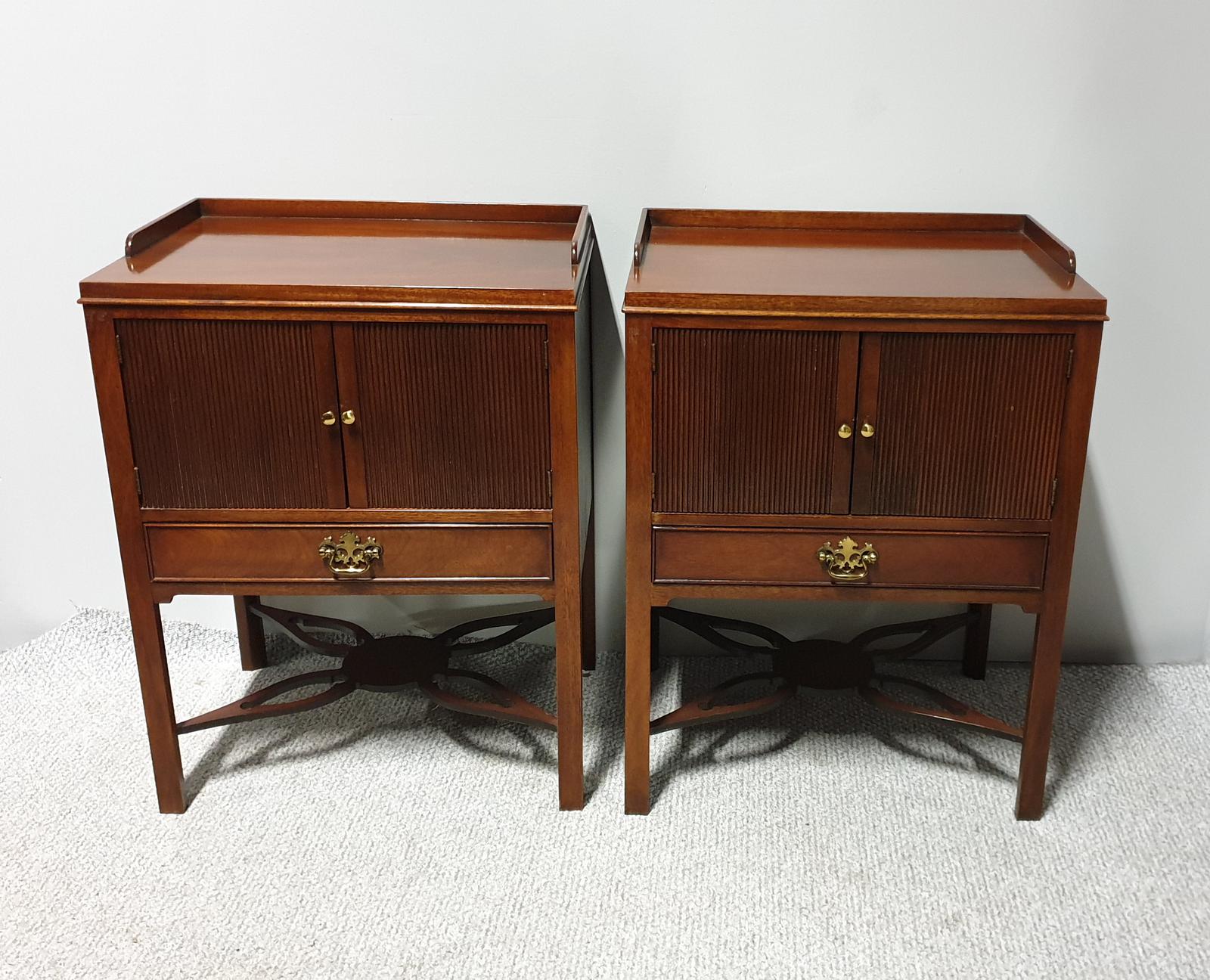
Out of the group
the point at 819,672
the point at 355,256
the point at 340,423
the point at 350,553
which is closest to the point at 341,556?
the point at 350,553

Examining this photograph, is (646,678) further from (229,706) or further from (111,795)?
(111,795)

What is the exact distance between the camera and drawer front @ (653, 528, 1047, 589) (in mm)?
1620

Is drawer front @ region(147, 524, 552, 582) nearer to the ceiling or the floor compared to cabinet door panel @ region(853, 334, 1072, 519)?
nearer to the floor

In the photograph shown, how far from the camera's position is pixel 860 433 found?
61.5 inches

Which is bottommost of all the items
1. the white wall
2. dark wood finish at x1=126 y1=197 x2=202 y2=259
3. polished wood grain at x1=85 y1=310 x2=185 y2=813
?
polished wood grain at x1=85 y1=310 x2=185 y2=813

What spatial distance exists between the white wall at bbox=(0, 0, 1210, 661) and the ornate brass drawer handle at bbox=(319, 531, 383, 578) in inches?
23.1

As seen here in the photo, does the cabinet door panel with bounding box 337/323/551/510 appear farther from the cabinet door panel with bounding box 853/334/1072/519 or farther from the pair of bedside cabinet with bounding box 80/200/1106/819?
the cabinet door panel with bounding box 853/334/1072/519

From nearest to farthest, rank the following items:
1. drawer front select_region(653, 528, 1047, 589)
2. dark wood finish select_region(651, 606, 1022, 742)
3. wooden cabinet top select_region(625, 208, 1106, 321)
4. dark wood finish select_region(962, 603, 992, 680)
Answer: wooden cabinet top select_region(625, 208, 1106, 321)
drawer front select_region(653, 528, 1047, 589)
dark wood finish select_region(651, 606, 1022, 742)
dark wood finish select_region(962, 603, 992, 680)

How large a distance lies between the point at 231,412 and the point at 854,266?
2.88ft

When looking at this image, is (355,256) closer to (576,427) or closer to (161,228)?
(161,228)

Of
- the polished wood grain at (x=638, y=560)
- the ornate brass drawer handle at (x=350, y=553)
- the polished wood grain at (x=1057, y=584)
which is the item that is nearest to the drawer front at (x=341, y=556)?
the ornate brass drawer handle at (x=350, y=553)

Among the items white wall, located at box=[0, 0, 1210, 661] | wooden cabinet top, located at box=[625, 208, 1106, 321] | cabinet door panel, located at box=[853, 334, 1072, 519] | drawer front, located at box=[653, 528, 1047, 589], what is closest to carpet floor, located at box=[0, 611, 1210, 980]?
drawer front, located at box=[653, 528, 1047, 589]

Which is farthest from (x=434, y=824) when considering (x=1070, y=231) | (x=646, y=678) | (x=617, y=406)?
(x=1070, y=231)

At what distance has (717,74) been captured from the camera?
1.87 metres
